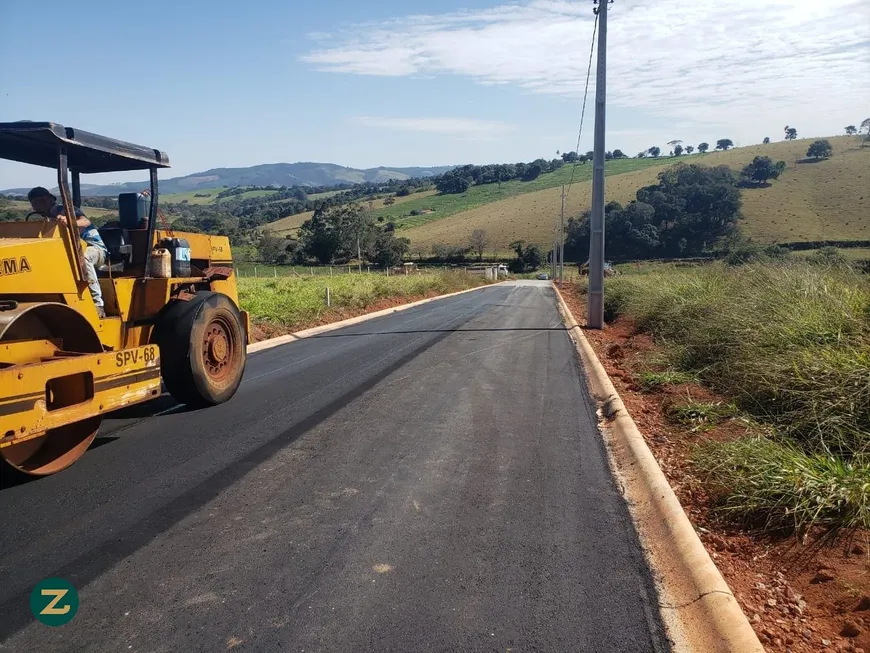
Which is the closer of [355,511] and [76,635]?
[76,635]

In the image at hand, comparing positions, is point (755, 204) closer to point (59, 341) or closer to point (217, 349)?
point (217, 349)

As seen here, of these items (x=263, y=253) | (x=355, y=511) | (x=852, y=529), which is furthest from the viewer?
(x=263, y=253)

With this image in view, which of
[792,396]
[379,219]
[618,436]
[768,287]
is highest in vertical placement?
[379,219]

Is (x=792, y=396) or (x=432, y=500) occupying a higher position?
(x=792, y=396)

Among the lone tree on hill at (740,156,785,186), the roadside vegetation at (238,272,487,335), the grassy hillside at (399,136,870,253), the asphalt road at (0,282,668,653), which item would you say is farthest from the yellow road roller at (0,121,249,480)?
the lone tree on hill at (740,156,785,186)

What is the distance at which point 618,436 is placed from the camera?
22.2 ft

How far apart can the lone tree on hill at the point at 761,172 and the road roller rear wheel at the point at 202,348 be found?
3403 inches

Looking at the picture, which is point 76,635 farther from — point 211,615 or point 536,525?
point 536,525

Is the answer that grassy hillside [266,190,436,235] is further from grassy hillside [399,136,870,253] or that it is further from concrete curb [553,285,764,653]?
concrete curb [553,285,764,653]

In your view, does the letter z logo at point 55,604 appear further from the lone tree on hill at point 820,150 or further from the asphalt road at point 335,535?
the lone tree on hill at point 820,150

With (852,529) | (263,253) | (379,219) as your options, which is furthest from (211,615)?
(379,219)

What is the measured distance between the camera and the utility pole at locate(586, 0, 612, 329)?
1630 centimetres

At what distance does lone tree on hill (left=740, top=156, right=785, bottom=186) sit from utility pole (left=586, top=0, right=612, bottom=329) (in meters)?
75.1

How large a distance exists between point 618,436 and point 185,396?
460 centimetres
